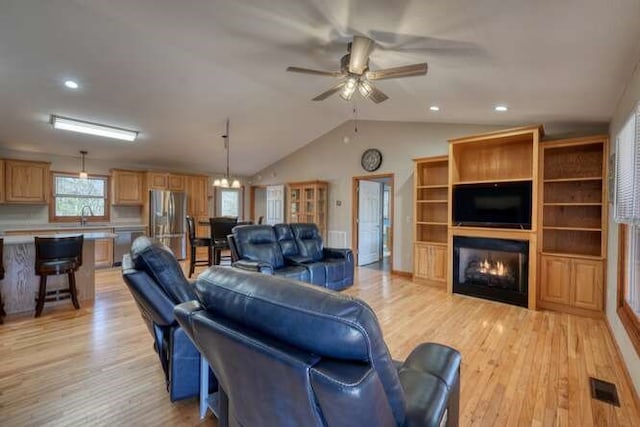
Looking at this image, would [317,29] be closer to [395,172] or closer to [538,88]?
[538,88]

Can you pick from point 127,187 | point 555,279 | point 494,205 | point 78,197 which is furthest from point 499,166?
point 78,197

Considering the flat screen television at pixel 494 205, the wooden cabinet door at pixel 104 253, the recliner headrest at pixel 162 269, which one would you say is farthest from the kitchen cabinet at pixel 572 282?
the wooden cabinet door at pixel 104 253

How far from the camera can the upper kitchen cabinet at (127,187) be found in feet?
20.6

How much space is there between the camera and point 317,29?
2590 mm

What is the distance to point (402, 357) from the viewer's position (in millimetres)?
2609

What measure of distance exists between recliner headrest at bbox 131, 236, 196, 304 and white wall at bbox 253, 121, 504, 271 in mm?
4576

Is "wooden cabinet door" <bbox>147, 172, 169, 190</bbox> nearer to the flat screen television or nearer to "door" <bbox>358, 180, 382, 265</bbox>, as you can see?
"door" <bbox>358, 180, 382, 265</bbox>

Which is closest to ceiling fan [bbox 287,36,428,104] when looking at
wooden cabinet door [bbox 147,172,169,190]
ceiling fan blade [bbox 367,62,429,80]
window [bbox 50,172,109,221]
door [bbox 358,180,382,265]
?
ceiling fan blade [bbox 367,62,429,80]

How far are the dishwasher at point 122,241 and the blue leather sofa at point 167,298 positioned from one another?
5134 millimetres

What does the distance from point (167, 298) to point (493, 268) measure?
4128 millimetres

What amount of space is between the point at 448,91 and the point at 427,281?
3.01m

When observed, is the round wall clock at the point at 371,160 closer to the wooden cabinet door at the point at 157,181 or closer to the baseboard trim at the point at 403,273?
the baseboard trim at the point at 403,273

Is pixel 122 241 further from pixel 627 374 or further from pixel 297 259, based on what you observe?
pixel 627 374

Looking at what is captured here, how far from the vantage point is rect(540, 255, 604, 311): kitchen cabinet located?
3574 millimetres
